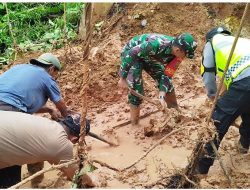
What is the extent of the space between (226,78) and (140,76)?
5.13 feet

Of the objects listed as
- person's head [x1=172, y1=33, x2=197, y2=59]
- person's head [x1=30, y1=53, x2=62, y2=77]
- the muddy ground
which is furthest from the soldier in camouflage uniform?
person's head [x1=30, y1=53, x2=62, y2=77]

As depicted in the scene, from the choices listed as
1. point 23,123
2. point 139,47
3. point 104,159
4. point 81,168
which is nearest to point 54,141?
point 23,123

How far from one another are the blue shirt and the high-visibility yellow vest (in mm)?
1688

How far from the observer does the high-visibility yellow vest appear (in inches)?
164

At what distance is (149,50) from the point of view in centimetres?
550

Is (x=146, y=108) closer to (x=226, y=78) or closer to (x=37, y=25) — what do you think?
(x=226, y=78)

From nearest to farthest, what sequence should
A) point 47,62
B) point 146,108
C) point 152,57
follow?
point 47,62 < point 152,57 < point 146,108

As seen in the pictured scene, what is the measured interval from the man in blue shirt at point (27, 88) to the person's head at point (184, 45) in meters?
1.43

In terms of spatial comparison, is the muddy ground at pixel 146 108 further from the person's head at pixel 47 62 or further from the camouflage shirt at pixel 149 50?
the person's head at pixel 47 62

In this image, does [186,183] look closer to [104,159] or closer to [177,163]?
[177,163]

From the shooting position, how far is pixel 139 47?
5516 mm

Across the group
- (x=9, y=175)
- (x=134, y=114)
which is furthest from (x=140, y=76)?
(x=9, y=175)

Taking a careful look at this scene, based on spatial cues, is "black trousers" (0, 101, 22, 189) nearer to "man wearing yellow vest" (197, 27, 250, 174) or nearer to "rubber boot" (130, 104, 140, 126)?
"man wearing yellow vest" (197, 27, 250, 174)

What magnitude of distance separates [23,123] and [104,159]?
169 centimetres
